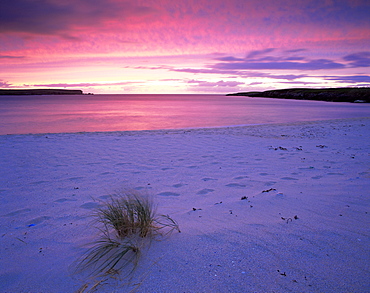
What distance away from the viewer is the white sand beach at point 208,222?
225cm

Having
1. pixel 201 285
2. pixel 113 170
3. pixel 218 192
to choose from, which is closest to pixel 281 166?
pixel 218 192

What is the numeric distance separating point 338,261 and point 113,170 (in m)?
5.24

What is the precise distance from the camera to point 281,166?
6637mm

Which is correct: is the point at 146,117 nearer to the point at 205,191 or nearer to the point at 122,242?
the point at 205,191

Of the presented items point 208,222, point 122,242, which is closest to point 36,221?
point 122,242

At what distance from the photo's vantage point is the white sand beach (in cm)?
225

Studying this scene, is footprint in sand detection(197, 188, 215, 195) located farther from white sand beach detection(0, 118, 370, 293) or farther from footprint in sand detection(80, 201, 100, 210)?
footprint in sand detection(80, 201, 100, 210)

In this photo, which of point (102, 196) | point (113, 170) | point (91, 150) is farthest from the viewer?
point (91, 150)

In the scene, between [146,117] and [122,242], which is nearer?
[122,242]

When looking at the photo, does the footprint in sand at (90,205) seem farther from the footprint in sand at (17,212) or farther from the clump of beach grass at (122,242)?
the clump of beach grass at (122,242)

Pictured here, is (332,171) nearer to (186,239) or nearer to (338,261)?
(338,261)

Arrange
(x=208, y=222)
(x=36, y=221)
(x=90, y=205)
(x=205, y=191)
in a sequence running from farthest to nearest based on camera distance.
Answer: (x=205, y=191), (x=90, y=205), (x=36, y=221), (x=208, y=222)

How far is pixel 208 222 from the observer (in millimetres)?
3391

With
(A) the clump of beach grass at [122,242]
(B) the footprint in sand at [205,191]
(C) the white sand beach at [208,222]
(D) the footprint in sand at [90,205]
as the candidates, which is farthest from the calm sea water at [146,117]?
(A) the clump of beach grass at [122,242]
